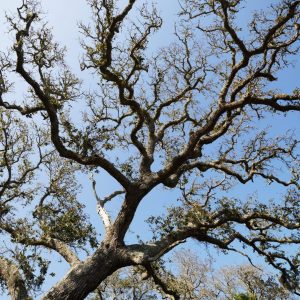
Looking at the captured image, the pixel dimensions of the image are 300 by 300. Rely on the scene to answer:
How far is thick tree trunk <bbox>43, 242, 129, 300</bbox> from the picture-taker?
26.6ft

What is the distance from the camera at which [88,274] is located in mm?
8570

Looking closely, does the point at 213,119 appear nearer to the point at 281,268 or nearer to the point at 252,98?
the point at 252,98

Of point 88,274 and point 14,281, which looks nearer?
point 88,274

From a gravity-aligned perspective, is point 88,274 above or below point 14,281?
above

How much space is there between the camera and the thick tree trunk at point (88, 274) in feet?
26.6

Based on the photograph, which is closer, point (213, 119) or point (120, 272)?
point (213, 119)

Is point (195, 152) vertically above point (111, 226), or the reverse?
point (195, 152)

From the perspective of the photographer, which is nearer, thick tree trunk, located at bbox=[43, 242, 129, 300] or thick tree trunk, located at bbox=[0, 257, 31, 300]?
thick tree trunk, located at bbox=[43, 242, 129, 300]

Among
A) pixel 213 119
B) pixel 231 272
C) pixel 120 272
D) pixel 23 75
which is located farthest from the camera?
pixel 231 272

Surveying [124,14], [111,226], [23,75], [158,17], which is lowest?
[111,226]

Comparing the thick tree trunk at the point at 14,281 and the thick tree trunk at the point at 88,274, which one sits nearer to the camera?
the thick tree trunk at the point at 88,274

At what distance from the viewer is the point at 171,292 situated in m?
11.3

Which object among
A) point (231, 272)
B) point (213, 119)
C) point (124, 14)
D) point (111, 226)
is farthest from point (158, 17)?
point (231, 272)

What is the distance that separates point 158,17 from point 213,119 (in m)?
3.82
